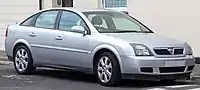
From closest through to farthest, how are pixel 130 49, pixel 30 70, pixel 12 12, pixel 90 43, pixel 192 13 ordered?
pixel 130 49, pixel 90 43, pixel 30 70, pixel 192 13, pixel 12 12

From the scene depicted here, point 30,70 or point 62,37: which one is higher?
point 62,37

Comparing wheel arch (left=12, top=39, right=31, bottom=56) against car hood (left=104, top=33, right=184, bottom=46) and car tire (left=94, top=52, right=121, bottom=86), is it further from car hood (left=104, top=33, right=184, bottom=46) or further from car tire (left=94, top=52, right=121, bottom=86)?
car hood (left=104, top=33, right=184, bottom=46)

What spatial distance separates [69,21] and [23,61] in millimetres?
1575

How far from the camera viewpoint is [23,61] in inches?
461

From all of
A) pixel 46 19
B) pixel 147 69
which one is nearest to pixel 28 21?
pixel 46 19

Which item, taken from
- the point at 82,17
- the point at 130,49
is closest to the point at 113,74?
the point at 130,49

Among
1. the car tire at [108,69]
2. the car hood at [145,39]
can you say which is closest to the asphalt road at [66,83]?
the car tire at [108,69]

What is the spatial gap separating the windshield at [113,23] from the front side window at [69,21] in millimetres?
194

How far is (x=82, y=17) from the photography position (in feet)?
34.9

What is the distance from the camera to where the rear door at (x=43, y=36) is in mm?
11047

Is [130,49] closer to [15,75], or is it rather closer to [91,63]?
[91,63]

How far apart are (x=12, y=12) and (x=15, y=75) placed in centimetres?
620

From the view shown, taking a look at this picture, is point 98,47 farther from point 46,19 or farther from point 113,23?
point 46,19

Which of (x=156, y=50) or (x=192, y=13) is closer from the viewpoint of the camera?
(x=156, y=50)
